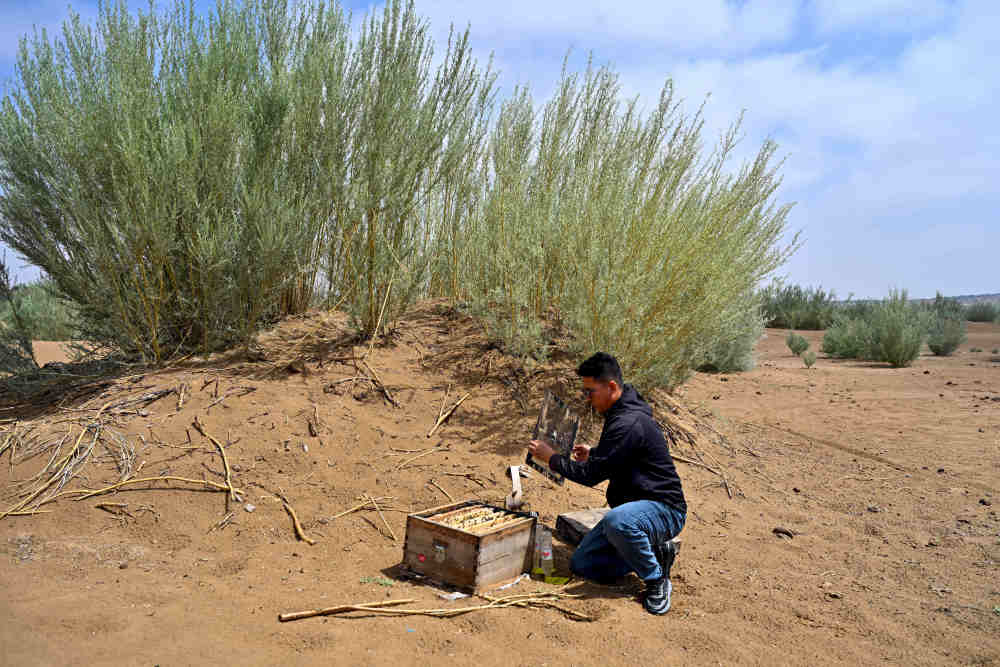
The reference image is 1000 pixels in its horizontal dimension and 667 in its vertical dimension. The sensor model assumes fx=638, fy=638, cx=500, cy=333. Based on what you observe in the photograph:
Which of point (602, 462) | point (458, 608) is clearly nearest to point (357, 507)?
point (458, 608)

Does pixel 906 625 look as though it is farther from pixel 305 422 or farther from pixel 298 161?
pixel 298 161

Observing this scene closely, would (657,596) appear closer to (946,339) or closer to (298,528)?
(298,528)

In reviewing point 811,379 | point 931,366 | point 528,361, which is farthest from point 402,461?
point 931,366

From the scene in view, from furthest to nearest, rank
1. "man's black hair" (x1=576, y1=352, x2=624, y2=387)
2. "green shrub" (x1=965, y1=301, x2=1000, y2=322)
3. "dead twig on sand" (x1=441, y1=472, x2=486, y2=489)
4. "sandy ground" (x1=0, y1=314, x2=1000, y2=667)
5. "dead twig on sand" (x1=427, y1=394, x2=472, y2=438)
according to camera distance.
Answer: "green shrub" (x1=965, y1=301, x2=1000, y2=322) → "dead twig on sand" (x1=427, y1=394, x2=472, y2=438) → "dead twig on sand" (x1=441, y1=472, x2=486, y2=489) → "man's black hair" (x1=576, y1=352, x2=624, y2=387) → "sandy ground" (x1=0, y1=314, x2=1000, y2=667)

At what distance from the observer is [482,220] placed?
20.0ft

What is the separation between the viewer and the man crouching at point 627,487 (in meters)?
3.04

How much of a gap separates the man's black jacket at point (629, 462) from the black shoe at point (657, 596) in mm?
379

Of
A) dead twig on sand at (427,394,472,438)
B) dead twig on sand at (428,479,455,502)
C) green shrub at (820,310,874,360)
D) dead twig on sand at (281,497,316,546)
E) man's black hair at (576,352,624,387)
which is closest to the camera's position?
man's black hair at (576,352,624,387)

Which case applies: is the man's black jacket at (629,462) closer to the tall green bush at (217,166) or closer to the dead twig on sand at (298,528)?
the dead twig on sand at (298,528)

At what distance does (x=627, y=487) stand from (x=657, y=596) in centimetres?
53

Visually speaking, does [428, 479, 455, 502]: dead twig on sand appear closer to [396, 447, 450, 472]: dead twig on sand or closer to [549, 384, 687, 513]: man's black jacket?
[396, 447, 450, 472]: dead twig on sand

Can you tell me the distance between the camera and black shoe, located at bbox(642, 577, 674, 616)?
2973 mm

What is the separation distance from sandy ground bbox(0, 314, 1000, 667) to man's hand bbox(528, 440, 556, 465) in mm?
657

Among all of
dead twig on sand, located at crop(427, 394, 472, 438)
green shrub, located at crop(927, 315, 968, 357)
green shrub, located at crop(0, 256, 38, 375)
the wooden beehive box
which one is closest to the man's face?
the wooden beehive box
